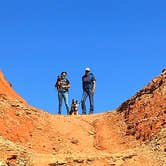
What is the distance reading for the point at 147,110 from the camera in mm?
21031

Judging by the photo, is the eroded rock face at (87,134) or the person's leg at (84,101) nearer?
the eroded rock face at (87,134)

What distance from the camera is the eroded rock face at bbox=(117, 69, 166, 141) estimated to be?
63.4ft

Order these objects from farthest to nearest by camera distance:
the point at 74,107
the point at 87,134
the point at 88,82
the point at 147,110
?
the point at 74,107, the point at 88,82, the point at 147,110, the point at 87,134

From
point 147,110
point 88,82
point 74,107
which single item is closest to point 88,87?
point 88,82

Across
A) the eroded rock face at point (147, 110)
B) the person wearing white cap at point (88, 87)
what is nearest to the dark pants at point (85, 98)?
the person wearing white cap at point (88, 87)

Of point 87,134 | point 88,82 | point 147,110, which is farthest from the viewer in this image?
point 88,82

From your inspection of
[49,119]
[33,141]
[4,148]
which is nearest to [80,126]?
[49,119]

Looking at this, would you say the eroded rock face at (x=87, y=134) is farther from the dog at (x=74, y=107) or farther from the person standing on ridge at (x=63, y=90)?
the dog at (x=74, y=107)

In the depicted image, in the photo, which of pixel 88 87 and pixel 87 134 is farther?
pixel 88 87

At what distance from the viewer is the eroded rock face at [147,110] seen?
19319 millimetres

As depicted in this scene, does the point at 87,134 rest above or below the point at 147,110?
below

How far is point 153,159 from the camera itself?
1623 cm

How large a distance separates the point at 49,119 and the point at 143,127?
3.70 meters

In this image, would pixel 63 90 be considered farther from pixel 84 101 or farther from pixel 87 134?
pixel 87 134
